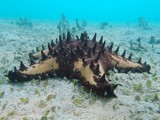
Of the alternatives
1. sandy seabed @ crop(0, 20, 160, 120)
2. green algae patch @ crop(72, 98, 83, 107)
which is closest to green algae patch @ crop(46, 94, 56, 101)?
sandy seabed @ crop(0, 20, 160, 120)

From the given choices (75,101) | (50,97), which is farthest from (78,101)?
(50,97)

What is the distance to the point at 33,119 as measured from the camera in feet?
16.6

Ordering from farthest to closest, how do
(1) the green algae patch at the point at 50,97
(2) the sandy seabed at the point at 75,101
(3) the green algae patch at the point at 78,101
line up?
(1) the green algae patch at the point at 50,97
(3) the green algae patch at the point at 78,101
(2) the sandy seabed at the point at 75,101

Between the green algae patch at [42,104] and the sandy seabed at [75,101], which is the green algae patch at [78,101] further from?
the green algae patch at [42,104]

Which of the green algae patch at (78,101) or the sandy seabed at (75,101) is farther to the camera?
the green algae patch at (78,101)

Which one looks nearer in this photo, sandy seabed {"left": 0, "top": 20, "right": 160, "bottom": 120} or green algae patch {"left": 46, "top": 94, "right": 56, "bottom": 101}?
sandy seabed {"left": 0, "top": 20, "right": 160, "bottom": 120}

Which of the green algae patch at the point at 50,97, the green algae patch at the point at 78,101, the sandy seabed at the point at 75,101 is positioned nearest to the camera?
the sandy seabed at the point at 75,101

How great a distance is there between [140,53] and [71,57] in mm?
7808

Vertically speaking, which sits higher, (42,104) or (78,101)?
(78,101)

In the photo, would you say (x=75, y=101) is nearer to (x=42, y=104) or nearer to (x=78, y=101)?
(x=78, y=101)

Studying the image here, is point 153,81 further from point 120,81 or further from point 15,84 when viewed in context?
point 15,84

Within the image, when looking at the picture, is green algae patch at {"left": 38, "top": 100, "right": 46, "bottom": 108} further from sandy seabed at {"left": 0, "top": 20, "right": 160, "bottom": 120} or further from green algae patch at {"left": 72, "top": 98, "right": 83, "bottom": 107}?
green algae patch at {"left": 72, "top": 98, "right": 83, "bottom": 107}

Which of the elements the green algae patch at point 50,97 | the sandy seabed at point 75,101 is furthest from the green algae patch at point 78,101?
the green algae patch at point 50,97

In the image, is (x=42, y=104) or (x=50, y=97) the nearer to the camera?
(x=42, y=104)
